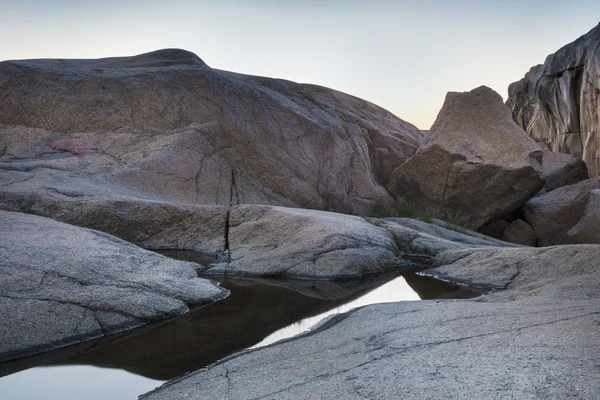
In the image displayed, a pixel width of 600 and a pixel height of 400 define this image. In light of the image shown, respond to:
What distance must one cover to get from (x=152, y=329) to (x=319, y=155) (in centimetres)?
907

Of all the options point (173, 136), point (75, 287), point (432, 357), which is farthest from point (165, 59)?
point (432, 357)

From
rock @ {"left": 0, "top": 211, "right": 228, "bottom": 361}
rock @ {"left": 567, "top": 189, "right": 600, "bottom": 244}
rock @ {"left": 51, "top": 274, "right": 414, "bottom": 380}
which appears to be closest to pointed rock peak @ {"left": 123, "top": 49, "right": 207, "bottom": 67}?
rock @ {"left": 0, "top": 211, "right": 228, "bottom": 361}

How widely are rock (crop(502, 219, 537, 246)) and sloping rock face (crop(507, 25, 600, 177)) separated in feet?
21.6

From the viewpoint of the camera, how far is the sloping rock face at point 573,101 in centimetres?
1917

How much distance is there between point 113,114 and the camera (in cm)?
1209

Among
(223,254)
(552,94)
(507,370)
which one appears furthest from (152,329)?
(552,94)

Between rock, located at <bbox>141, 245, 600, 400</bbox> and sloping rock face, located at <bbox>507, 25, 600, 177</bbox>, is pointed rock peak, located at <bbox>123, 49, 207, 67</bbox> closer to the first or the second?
rock, located at <bbox>141, 245, 600, 400</bbox>

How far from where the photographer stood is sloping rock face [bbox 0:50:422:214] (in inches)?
427

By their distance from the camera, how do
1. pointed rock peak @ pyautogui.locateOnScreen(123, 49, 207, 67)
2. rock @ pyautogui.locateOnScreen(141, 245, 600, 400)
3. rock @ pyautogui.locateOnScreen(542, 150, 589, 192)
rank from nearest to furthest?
rock @ pyautogui.locateOnScreen(141, 245, 600, 400)
pointed rock peak @ pyautogui.locateOnScreen(123, 49, 207, 67)
rock @ pyautogui.locateOnScreen(542, 150, 589, 192)

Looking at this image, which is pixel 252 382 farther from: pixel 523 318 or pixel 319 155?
pixel 319 155

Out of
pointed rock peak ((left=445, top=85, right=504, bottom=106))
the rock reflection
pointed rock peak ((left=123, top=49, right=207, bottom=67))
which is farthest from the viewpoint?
pointed rock peak ((left=445, top=85, right=504, bottom=106))

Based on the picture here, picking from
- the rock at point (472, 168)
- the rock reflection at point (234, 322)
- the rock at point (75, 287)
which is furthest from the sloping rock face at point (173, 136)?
the rock reflection at point (234, 322)

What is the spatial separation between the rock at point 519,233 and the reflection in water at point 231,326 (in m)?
7.07

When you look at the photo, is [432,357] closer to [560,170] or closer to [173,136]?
[173,136]
